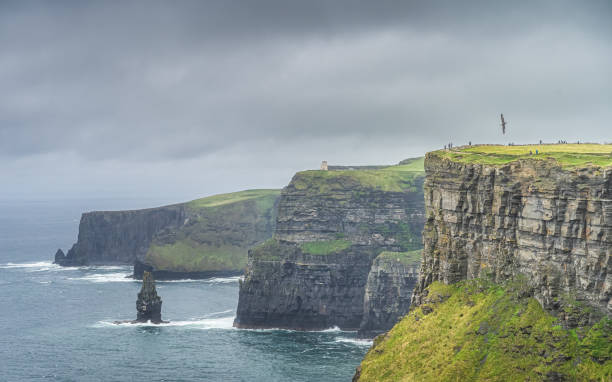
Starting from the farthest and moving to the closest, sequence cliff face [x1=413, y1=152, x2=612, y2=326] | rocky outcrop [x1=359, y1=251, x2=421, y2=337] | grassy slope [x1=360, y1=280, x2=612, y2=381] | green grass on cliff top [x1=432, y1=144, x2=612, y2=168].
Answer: rocky outcrop [x1=359, y1=251, x2=421, y2=337] → green grass on cliff top [x1=432, y1=144, x2=612, y2=168] → cliff face [x1=413, y1=152, x2=612, y2=326] → grassy slope [x1=360, y1=280, x2=612, y2=381]

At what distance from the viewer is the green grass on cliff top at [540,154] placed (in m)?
91.0

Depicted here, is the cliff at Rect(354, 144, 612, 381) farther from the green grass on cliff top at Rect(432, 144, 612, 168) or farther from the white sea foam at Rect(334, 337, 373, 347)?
the white sea foam at Rect(334, 337, 373, 347)

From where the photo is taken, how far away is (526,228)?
95.8m

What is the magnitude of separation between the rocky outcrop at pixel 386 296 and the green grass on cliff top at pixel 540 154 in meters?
70.9

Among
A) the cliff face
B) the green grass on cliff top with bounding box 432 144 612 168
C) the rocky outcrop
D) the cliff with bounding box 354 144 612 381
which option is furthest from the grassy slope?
the rocky outcrop

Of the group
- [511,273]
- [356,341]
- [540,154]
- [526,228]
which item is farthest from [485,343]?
[356,341]

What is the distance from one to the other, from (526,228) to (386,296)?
99994 mm

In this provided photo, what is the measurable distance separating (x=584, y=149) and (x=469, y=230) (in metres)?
18.5

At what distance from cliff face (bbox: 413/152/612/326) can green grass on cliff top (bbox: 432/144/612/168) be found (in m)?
1.26

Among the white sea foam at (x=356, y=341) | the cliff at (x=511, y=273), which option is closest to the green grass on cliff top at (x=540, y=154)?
the cliff at (x=511, y=273)

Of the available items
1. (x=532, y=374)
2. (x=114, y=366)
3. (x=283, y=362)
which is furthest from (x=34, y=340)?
(x=532, y=374)

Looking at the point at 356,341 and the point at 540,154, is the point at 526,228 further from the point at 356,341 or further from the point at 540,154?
the point at 356,341

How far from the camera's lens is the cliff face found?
84312 millimetres

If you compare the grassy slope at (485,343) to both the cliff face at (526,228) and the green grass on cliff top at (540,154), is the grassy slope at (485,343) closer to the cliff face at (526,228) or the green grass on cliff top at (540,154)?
the cliff face at (526,228)
